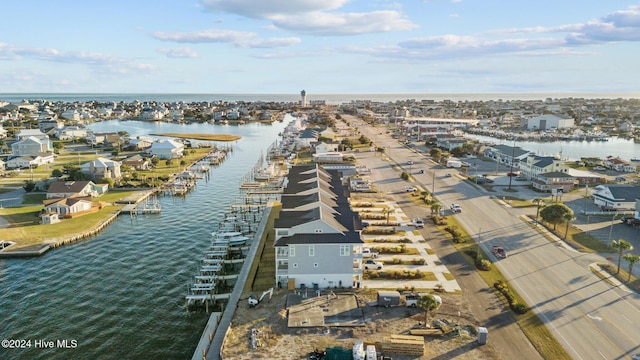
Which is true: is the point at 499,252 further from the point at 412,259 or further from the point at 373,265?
the point at 373,265

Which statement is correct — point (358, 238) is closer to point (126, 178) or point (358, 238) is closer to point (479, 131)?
point (126, 178)

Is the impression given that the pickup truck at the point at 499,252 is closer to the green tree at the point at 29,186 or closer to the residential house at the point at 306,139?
the green tree at the point at 29,186

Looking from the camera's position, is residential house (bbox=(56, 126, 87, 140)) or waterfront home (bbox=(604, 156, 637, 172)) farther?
residential house (bbox=(56, 126, 87, 140))

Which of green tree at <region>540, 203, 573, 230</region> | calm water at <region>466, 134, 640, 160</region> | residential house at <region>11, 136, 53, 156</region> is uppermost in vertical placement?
residential house at <region>11, 136, 53, 156</region>

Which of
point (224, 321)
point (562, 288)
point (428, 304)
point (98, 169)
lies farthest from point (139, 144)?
point (562, 288)

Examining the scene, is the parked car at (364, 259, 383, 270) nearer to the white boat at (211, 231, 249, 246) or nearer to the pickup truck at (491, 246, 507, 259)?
the pickup truck at (491, 246, 507, 259)

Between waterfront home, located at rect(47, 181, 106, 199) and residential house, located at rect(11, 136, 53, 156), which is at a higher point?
residential house, located at rect(11, 136, 53, 156)

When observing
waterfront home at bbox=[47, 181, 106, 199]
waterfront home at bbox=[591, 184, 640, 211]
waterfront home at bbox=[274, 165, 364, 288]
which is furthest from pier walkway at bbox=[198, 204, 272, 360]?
waterfront home at bbox=[591, 184, 640, 211]

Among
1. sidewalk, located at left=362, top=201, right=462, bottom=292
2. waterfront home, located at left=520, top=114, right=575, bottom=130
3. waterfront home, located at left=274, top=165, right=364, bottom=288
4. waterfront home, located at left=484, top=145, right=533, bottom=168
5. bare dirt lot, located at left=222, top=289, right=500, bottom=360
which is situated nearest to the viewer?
bare dirt lot, located at left=222, top=289, right=500, bottom=360
